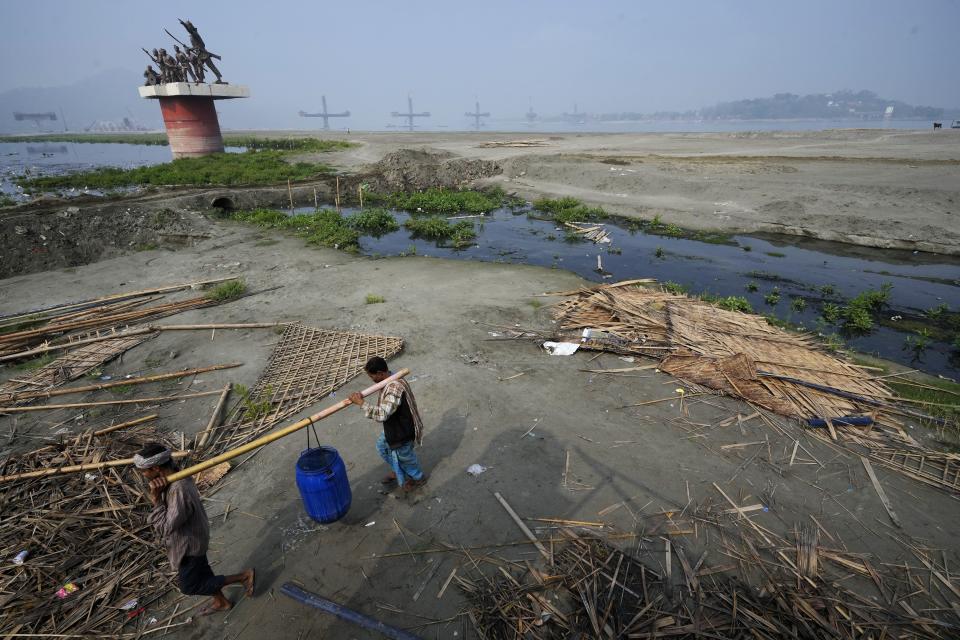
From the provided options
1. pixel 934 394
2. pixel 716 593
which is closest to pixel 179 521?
pixel 716 593

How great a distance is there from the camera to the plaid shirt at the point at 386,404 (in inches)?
189

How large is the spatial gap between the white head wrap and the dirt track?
2105cm

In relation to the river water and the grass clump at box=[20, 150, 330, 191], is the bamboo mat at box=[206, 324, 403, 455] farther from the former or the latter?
the grass clump at box=[20, 150, 330, 191]

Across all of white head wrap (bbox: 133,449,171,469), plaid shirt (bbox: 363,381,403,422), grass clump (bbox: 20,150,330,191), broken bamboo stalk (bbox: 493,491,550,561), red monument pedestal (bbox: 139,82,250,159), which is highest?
red monument pedestal (bbox: 139,82,250,159)

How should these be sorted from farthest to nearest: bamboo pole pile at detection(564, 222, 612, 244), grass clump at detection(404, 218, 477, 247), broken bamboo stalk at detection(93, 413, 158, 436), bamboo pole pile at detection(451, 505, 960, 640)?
grass clump at detection(404, 218, 477, 247) < bamboo pole pile at detection(564, 222, 612, 244) < broken bamboo stalk at detection(93, 413, 158, 436) < bamboo pole pile at detection(451, 505, 960, 640)

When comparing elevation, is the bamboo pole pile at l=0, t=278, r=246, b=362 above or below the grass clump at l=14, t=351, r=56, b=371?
above

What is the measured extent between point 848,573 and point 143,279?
17.5 metres

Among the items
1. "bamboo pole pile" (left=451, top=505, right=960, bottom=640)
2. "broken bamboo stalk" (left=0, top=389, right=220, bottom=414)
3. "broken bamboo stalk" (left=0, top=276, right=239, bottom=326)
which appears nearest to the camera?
"bamboo pole pile" (left=451, top=505, right=960, bottom=640)

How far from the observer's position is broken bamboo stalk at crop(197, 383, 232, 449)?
249 inches

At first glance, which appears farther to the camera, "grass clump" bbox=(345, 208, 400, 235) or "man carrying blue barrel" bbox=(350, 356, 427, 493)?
"grass clump" bbox=(345, 208, 400, 235)

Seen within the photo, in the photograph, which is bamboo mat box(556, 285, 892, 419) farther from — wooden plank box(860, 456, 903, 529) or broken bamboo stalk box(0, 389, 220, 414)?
broken bamboo stalk box(0, 389, 220, 414)

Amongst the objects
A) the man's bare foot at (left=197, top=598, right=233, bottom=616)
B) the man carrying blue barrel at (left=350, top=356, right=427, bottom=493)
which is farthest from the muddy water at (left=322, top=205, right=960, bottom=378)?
the man's bare foot at (left=197, top=598, right=233, bottom=616)

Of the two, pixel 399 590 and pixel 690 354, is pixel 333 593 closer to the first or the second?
pixel 399 590

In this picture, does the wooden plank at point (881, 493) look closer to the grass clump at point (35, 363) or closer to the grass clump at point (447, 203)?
the grass clump at point (35, 363)
